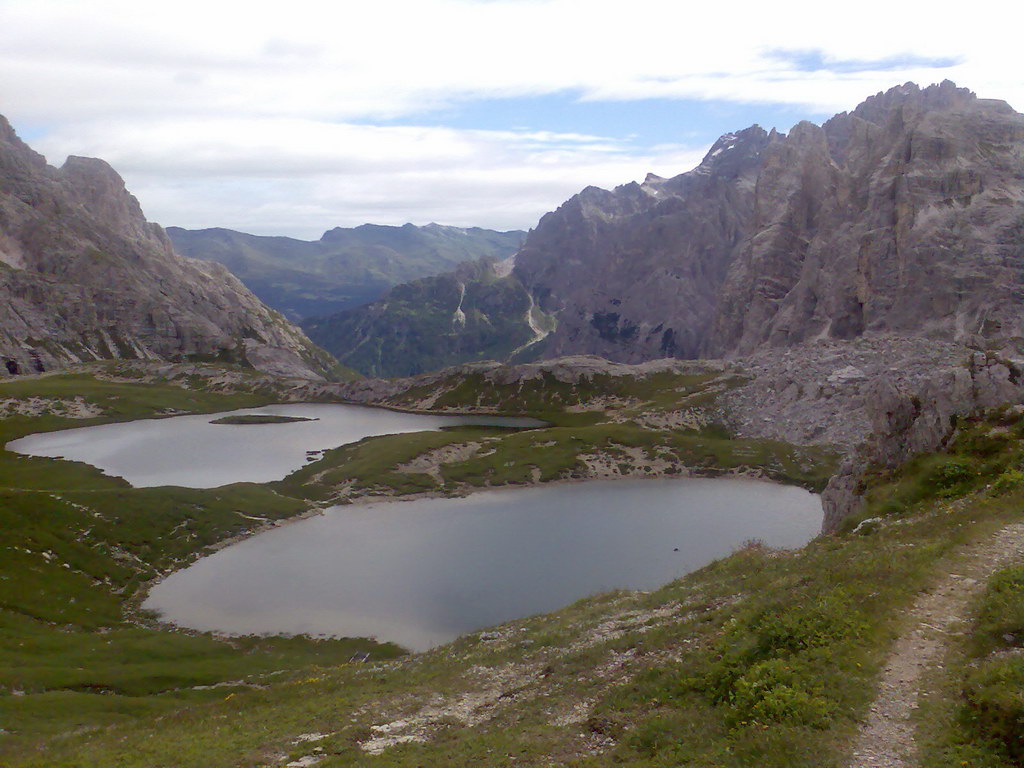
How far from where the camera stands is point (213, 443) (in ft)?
480

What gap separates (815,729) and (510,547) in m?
63.2

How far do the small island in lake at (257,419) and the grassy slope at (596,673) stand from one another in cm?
11218

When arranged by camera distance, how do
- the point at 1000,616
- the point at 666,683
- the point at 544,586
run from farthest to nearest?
the point at 544,586
the point at 666,683
the point at 1000,616

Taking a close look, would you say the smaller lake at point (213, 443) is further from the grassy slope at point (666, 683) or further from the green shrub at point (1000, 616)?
the green shrub at point (1000, 616)

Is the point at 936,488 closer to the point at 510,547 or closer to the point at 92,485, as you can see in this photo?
the point at 510,547

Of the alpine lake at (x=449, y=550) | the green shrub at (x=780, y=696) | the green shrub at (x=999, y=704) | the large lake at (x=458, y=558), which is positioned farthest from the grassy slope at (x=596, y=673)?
the alpine lake at (x=449, y=550)

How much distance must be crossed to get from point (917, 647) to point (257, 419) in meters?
174

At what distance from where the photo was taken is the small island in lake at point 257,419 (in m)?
175

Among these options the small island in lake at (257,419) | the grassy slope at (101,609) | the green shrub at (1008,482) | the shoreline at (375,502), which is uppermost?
the green shrub at (1008,482)

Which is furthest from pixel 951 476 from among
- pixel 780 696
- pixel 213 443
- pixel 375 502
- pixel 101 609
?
pixel 213 443

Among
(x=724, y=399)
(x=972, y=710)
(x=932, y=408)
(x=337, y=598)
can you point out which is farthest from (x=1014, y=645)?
(x=724, y=399)

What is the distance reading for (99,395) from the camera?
180000mm

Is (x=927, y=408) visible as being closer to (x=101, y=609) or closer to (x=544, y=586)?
(x=544, y=586)

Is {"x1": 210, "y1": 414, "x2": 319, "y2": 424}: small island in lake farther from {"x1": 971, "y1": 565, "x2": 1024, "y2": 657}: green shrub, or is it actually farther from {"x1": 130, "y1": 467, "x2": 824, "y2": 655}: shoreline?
{"x1": 971, "y1": 565, "x2": 1024, "y2": 657}: green shrub
